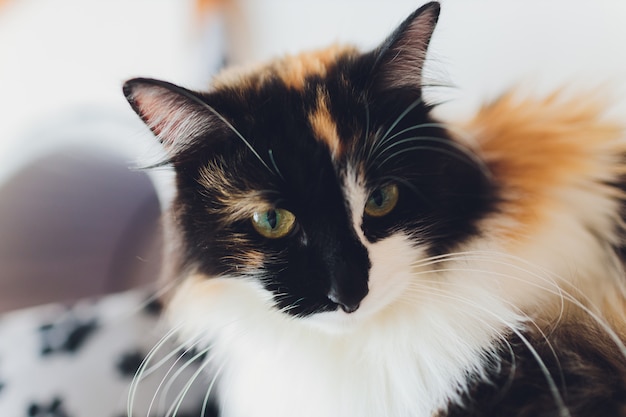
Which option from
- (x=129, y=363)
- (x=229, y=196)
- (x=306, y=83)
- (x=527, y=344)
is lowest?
(x=129, y=363)

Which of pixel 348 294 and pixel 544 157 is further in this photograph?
pixel 544 157

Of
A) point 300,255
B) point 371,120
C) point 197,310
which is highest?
point 371,120

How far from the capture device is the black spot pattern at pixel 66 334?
3.41ft

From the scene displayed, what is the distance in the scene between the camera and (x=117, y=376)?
1.02 m

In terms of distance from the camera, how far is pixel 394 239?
0.70 m

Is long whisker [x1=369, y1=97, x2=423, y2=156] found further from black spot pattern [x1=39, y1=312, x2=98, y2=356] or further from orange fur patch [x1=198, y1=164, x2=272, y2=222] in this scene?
black spot pattern [x1=39, y1=312, x2=98, y2=356]

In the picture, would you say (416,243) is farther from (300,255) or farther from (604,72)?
(604,72)

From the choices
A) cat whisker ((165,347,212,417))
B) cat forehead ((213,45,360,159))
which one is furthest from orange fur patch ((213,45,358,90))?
cat whisker ((165,347,212,417))

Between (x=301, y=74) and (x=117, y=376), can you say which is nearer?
(x=301, y=74)

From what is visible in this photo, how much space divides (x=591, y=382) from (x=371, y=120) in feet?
1.42

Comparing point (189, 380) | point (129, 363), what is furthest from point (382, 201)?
point (129, 363)

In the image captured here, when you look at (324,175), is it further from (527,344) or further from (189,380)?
(189,380)

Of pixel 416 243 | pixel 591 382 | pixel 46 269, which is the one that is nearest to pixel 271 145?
pixel 416 243

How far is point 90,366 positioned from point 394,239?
26.6 inches
